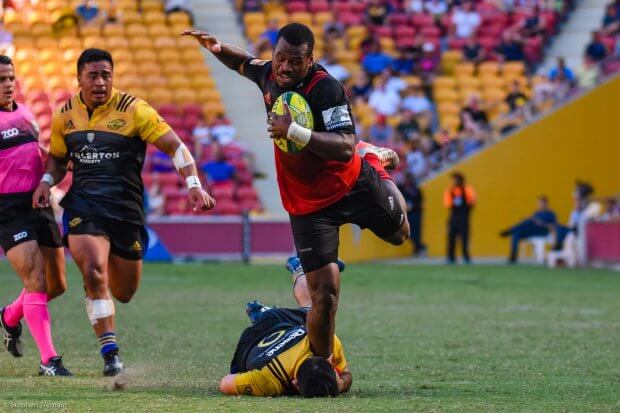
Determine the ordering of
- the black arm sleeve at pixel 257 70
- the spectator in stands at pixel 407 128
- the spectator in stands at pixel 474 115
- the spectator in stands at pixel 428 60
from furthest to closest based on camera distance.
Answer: the spectator in stands at pixel 428 60
the spectator in stands at pixel 474 115
the spectator in stands at pixel 407 128
the black arm sleeve at pixel 257 70

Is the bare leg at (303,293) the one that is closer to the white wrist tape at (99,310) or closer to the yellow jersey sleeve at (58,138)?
the white wrist tape at (99,310)

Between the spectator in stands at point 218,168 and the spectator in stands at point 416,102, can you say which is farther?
the spectator in stands at point 416,102

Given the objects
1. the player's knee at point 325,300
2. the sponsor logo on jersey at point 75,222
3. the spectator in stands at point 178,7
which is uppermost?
the spectator in stands at point 178,7

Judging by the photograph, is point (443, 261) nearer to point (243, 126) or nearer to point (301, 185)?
point (243, 126)

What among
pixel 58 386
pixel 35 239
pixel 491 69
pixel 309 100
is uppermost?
pixel 491 69

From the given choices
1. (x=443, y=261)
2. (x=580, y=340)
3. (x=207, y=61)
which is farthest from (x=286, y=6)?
(x=580, y=340)

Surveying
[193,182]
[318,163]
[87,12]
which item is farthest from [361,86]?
[318,163]

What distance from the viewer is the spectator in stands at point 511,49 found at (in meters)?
32.2

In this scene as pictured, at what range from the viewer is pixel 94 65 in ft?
31.6

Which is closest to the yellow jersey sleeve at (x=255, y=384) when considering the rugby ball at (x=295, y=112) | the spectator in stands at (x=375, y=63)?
the rugby ball at (x=295, y=112)

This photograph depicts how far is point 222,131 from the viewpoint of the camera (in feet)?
92.5

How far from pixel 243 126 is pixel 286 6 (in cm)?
401

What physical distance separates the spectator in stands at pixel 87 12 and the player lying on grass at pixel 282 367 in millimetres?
22633

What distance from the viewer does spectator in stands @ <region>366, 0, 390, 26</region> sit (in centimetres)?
3253
